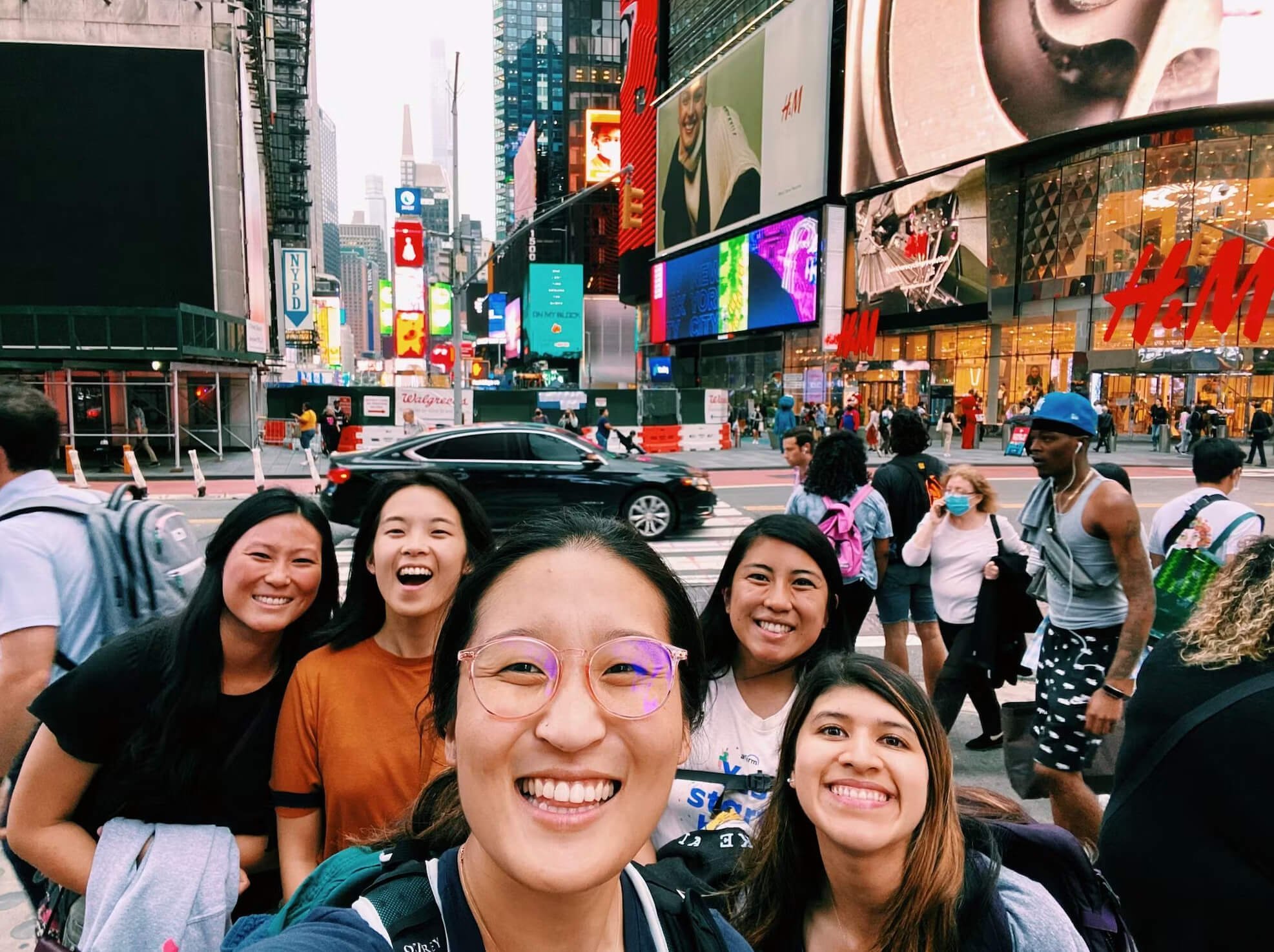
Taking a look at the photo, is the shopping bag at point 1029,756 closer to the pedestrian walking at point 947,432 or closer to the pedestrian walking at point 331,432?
the pedestrian walking at point 331,432

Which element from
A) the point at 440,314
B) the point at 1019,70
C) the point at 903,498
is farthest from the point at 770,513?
the point at 440,314

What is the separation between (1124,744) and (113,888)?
2586 mm

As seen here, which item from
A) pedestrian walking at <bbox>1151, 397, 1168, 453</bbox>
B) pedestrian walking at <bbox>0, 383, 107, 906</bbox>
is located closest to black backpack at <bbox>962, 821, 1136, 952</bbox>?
pedestrian walking at <bbox>0, 383, 107, 906</bbox>

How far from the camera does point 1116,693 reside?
332 cm

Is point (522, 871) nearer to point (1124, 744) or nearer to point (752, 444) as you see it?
point (1124, 744)

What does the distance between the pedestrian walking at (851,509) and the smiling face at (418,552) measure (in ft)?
9.21

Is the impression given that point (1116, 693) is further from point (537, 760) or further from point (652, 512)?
point (652, 512)

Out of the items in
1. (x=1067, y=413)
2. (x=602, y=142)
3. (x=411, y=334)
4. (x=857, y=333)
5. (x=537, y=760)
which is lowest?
(x=537, y=760)

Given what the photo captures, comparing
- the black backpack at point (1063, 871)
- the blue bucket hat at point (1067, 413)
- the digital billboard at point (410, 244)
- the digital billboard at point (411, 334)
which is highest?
the digital billboard at point (410, 244)

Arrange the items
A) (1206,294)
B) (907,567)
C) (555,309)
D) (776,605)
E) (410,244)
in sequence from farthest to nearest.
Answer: (555,309) < (1206,294) < (410,244) < (907,567) < (776,605)

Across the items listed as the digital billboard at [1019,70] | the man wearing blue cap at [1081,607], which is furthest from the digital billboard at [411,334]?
the man wearing blue cap at [1081,607]

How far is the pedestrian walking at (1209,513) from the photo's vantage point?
14.8 feet

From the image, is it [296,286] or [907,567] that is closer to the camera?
[907,567]

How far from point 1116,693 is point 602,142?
85.7 m
